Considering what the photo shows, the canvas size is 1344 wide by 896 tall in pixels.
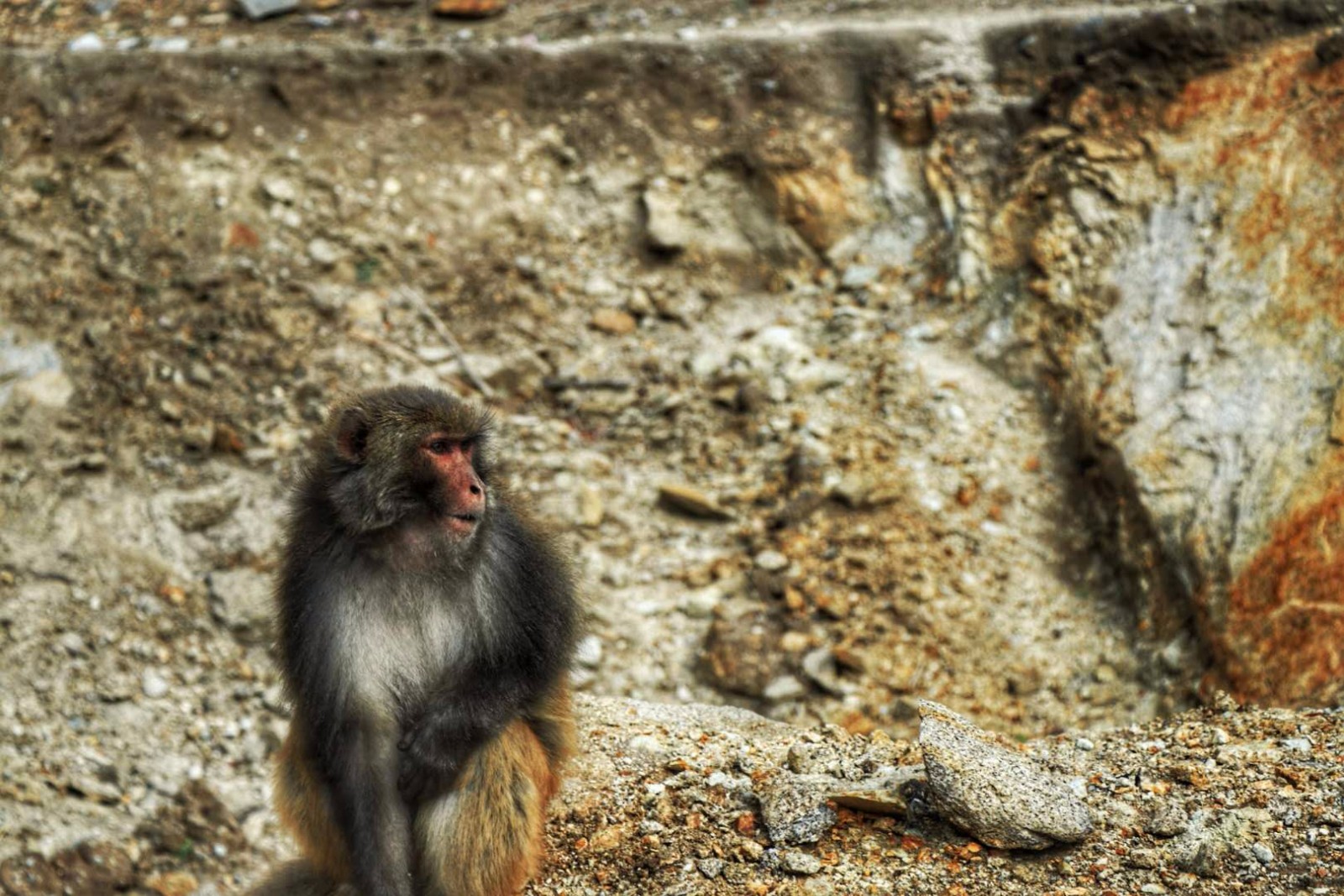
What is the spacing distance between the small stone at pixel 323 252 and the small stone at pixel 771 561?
3615 mm

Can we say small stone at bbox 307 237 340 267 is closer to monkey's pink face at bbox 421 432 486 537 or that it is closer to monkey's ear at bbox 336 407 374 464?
monkey's ear at bbox 336 407 374 464

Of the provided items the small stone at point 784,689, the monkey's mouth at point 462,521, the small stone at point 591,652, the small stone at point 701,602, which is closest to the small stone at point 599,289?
the small stone at point 701,602

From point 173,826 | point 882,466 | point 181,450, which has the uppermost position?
point 882,466

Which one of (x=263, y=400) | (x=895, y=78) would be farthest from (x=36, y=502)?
(x=895, y=78)

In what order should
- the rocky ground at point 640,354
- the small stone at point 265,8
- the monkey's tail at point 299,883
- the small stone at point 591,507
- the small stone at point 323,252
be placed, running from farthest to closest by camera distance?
the small stone at point 265,8 → the small stone at point 323,252 → the small stone at point 591,507 → the rocky ground at point 640,354 → the monkey's tail at point 299,883

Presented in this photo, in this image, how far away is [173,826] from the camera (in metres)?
7.38

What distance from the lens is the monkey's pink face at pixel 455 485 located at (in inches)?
190

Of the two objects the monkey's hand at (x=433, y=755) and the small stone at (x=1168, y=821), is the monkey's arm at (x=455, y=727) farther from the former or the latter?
the small stone at (x=1168, y=821)

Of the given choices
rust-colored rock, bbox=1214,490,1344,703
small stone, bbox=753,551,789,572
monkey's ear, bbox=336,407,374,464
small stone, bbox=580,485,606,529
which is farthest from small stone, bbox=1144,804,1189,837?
small stone, bbox=580,485,606,529

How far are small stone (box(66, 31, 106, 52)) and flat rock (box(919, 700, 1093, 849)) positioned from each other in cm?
793

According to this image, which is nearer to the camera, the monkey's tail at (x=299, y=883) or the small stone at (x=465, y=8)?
the monkey's tail at (x=299, y=883)

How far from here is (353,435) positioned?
16.3 ft

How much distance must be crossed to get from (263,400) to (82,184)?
2.09m

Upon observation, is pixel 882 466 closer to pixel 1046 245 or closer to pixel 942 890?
pixel 1046 245
